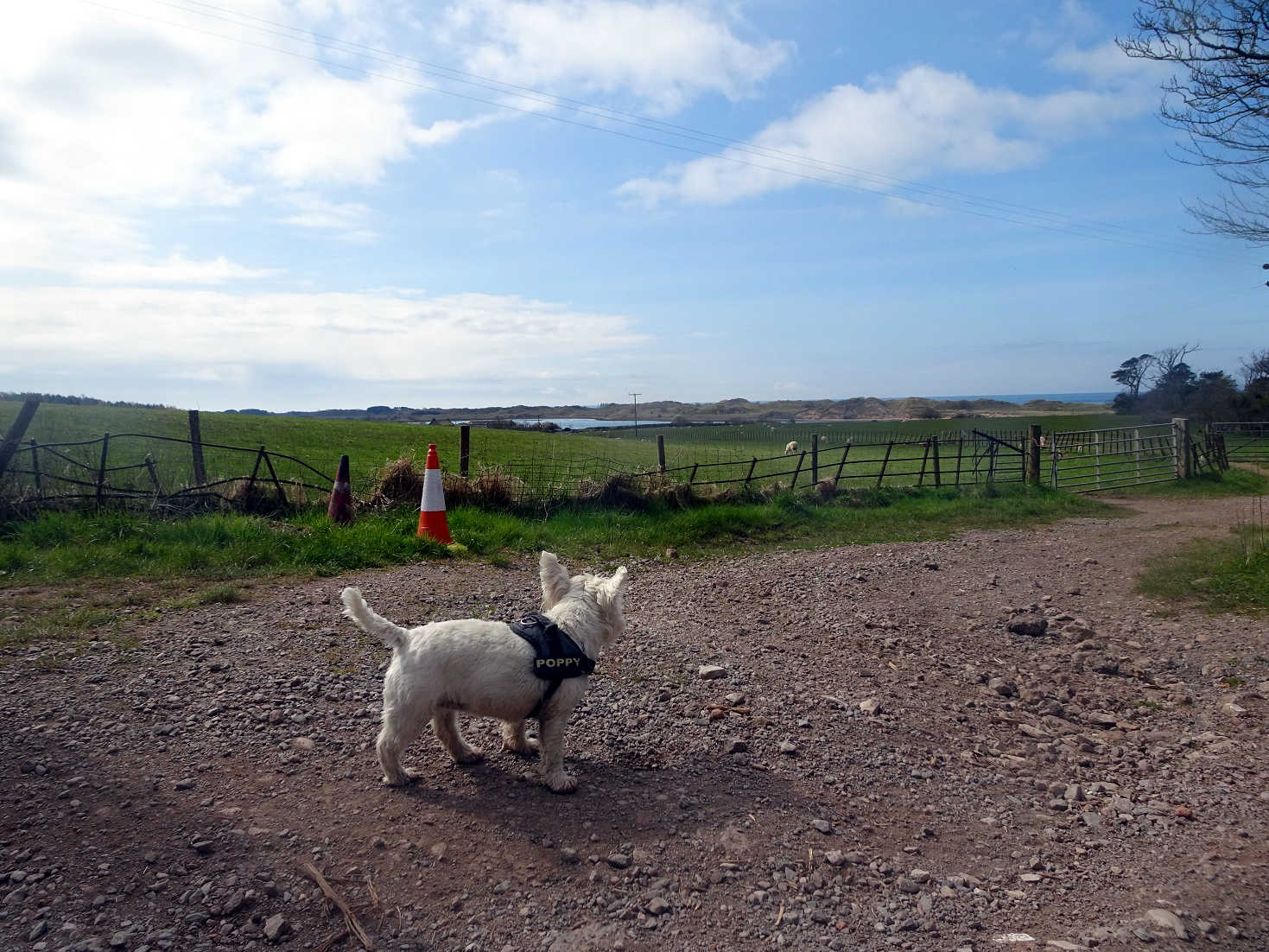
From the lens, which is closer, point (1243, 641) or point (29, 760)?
point (29, 760)

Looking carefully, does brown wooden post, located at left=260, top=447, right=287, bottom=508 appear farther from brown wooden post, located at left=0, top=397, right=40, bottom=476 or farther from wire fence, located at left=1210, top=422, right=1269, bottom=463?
wire fence, located at left=1210, top=422, right=1269, bottom=463

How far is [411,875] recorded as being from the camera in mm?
3629

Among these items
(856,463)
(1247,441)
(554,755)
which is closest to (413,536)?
(554,755)

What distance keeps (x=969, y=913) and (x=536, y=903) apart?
199 centimetres

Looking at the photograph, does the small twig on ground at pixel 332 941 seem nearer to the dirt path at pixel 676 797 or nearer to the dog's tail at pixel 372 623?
the dirt path at pixel 676 797

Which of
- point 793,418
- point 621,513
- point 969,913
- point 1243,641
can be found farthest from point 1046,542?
point 793,418

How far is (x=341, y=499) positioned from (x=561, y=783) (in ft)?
24.9

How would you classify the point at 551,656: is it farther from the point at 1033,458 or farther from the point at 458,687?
the point at 1033,458

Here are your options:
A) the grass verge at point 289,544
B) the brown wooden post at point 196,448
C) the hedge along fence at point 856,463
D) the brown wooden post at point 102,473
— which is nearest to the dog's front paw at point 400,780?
the grass verge at point 289,544

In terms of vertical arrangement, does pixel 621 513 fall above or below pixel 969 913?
above

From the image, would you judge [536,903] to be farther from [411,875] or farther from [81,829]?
[81,829]

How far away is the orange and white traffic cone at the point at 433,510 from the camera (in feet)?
34.0

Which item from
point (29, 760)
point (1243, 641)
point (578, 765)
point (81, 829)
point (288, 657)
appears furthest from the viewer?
point (1243, 641)

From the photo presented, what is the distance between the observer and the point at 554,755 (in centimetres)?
453
